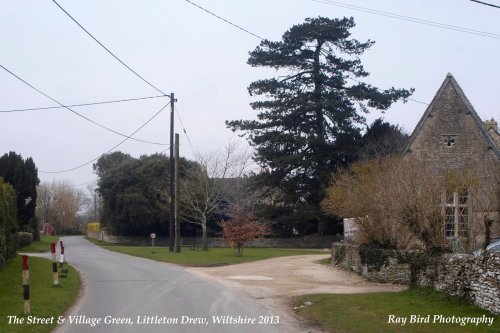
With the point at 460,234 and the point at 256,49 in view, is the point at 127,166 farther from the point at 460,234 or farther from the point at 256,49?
the point at 460,234

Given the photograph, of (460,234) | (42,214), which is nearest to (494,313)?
(460,234)

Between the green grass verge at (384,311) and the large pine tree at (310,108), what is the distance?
112 ft

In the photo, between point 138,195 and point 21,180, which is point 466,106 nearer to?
point 21,180

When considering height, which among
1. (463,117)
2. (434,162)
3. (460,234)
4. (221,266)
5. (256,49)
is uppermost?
(256,49)

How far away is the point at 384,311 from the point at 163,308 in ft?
16.8

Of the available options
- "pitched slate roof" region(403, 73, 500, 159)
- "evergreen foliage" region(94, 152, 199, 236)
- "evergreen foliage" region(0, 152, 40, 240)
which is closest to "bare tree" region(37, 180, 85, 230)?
"evergreen foliage" region(94, 152, 199, 236)

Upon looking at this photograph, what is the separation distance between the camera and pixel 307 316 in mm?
14195

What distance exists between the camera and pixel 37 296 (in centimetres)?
1591

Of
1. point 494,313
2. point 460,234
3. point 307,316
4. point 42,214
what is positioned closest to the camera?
point 494,313

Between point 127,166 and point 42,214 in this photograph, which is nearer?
point 127,166

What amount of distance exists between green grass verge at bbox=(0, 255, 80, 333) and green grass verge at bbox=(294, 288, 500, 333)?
5.66 m

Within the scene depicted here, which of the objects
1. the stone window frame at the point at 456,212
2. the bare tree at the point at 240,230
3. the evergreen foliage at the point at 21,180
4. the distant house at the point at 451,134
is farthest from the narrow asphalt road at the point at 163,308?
the evergreen foliage at the point at 21,180

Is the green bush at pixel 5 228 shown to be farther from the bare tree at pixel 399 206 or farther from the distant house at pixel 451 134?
the distant house at pixel 451 134

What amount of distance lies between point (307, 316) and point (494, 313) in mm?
4033
